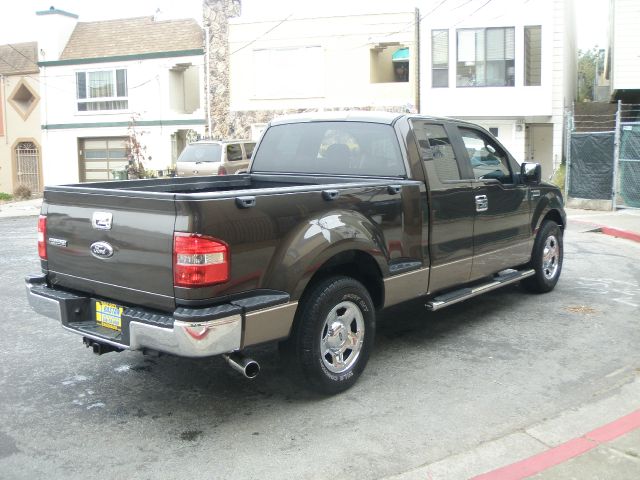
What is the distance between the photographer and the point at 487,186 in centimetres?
656

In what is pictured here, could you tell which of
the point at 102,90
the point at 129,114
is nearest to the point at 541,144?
the point at 129,114

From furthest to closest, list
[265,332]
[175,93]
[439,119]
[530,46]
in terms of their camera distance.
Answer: [175,93] < [530,46] < [439,119] < [265,332]

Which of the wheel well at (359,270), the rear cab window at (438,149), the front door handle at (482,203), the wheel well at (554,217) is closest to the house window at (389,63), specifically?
the wheel well at (554,217)

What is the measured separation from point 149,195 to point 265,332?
109cm

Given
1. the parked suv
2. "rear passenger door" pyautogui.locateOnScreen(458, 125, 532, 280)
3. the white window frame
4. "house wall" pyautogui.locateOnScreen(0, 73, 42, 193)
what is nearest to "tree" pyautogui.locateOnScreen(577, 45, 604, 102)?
the white window frame

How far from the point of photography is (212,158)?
778 inches

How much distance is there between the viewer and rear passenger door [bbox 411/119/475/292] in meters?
5.84

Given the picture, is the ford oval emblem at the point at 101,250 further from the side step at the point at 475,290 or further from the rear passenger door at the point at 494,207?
the rear passenger door at the point at 494,207

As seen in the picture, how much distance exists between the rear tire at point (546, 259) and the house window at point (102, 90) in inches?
1061

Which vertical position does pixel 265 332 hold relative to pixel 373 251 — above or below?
below

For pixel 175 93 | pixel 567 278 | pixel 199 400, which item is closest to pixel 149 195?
pixel 199 400

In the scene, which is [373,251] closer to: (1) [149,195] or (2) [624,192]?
(1) [149,195]

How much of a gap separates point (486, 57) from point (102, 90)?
1742 cm

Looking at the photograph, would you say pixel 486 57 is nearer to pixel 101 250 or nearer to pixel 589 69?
pixel 101 250
